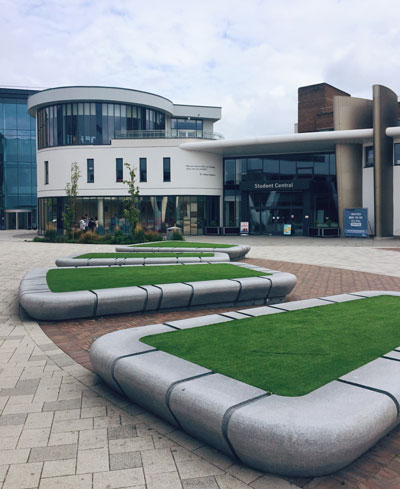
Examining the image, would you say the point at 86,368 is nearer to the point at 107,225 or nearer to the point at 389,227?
the point at 389,227

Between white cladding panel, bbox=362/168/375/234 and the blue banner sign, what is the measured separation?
3.23 feet

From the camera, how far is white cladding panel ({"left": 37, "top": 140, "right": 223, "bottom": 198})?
36156mm

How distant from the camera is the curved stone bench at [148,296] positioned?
306 inches

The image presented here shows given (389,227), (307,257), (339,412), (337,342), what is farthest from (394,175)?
(339,412)

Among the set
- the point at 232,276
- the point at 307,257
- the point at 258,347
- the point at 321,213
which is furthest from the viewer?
the point at 321,213

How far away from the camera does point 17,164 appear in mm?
58062

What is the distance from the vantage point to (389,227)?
31484 millimetres

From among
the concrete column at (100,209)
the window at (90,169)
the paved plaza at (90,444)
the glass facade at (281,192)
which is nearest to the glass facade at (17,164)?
the window at (90,169)

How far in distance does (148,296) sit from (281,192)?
29863mm

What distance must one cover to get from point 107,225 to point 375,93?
21676 millimetres

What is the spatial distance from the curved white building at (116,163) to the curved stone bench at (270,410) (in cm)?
3223

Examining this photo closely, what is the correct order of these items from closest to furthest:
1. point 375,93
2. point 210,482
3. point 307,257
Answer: point 210,482
point 307,257
point 375,93

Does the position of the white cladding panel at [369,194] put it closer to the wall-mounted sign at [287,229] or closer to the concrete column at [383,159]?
the concrete column at [383,159]

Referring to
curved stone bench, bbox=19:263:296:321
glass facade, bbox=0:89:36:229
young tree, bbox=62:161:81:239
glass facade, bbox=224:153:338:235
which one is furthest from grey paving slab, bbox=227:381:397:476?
glass facade, bbox=0:89:36:229
